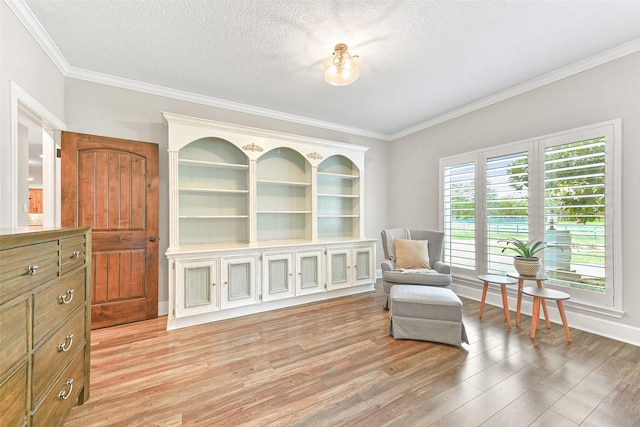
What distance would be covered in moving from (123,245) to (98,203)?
0.51 meters

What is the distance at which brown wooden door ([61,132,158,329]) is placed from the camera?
2.67m

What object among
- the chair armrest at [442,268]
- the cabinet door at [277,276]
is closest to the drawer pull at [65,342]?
the cabinet door at [277,276]

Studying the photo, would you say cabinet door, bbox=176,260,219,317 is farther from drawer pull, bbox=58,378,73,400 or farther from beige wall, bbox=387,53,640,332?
beige wall, bbox=387,53,640,332

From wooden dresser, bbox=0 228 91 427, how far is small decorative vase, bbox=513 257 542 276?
145 inches

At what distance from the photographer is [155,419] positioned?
5.02 ft

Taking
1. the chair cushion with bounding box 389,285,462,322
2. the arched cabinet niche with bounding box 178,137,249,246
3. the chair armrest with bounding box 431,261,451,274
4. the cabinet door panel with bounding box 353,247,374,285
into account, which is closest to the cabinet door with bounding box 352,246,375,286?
the cabinet door panel with bounding box 353,247,374,285

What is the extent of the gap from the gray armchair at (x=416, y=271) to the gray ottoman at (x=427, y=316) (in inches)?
19.9

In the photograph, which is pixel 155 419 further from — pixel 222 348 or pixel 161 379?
pixel 222 348

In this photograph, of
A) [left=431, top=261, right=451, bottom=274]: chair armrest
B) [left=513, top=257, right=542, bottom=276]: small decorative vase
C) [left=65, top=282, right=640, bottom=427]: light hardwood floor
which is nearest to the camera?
[left=65, top=282, right=640, bottom=427]: light hardwood floor

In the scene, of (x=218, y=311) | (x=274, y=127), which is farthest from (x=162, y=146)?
(x=218, y=311)

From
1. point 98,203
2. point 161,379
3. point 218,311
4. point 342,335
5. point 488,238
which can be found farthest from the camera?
point 488,238

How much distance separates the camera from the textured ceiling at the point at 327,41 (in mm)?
1968

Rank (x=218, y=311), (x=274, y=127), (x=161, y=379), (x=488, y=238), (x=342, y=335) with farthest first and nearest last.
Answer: (x=274, y=127) → (x=488, y=238) → (x=218, y=311) → (x=342, y=335) → (x=161, y=379)

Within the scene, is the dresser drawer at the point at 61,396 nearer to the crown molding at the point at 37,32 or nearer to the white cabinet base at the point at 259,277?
the white cabinet base at the point at 259,277
